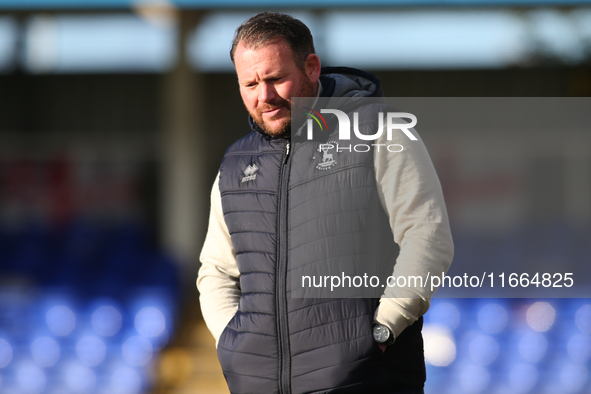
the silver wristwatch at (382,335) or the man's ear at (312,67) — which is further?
the man's ear at (312,67)

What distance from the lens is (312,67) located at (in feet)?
3.60

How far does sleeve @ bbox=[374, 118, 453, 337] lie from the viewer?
0.96 m

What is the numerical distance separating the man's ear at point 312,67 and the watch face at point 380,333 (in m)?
0.46

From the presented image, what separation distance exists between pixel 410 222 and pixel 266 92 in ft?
1.13

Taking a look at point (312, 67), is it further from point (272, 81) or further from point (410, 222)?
point (410, 222)

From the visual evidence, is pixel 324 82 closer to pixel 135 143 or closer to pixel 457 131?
pixel 457 131

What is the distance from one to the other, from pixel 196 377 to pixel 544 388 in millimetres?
2557

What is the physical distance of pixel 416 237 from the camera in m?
0.97

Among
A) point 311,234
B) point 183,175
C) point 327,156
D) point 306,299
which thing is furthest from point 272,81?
point 183,175

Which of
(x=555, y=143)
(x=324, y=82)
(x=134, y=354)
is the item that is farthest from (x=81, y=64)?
(x=324, y=82)

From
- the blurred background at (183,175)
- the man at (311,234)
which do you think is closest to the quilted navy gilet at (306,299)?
the man at (311,234)

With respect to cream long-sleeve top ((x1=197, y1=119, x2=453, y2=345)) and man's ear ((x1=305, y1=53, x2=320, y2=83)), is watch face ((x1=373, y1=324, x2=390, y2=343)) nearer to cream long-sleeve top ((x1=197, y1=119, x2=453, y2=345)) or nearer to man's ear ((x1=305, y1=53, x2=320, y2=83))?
cream long-sleeve top ((x1=197, y1=119, x2=453, y2=345))

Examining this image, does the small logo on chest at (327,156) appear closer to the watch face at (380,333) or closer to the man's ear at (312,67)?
the man's ear at (312,67)

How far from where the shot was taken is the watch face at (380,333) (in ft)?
3.11
